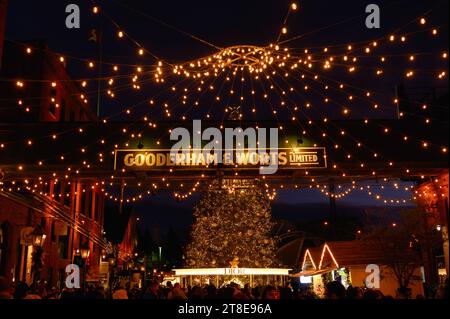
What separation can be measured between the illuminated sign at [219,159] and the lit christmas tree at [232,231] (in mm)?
16678

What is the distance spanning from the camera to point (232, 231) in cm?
2988

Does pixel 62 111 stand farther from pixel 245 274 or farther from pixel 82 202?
pixel 245 274

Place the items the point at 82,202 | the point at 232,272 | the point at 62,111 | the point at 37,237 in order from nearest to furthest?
the point at 37,237 < the point at 232,272 < the point at 62,111 < the point at 82,202

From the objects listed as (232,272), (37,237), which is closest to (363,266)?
(232,272)

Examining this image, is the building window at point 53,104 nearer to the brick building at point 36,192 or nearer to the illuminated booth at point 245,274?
the brick building at point 36,192

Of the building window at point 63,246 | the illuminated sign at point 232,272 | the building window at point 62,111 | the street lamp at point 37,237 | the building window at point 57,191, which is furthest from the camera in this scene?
the building window at point 63,246

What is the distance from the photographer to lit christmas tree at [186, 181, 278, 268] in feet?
96.6

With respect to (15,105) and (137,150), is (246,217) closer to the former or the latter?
(15,105)

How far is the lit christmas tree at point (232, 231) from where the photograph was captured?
29.4 meters

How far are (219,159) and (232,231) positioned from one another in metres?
18.0

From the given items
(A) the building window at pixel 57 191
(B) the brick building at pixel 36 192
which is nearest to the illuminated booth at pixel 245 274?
(B) the brick building at pixel 36 192

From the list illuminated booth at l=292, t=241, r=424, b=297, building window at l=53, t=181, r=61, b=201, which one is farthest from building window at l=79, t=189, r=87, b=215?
illuminated booth at l=292, t=241, r=424, b=297

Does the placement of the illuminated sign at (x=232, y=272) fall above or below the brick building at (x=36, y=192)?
below

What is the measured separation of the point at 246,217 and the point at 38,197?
14.2 m
